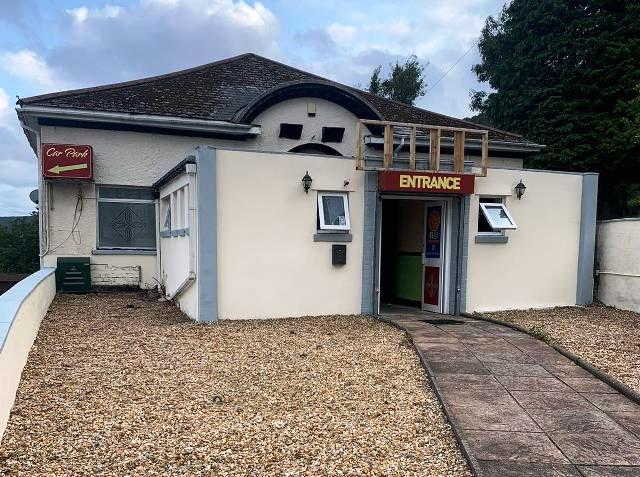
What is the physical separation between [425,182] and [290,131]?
18.3 ft

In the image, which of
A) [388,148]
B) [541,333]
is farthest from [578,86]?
[541,333]

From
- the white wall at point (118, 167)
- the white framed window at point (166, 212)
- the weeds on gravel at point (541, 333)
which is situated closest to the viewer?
the weeds on gravel at point (541, 333)

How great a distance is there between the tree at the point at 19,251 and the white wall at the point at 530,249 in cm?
1468

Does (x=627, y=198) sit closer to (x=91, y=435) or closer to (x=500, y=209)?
(x=500, y=209)

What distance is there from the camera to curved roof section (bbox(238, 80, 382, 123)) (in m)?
12.9

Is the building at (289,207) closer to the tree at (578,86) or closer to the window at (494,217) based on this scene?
the window at (494,217)

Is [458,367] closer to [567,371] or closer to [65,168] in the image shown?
[567,371]

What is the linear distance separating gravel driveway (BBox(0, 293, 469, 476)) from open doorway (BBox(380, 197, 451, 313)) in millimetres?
2821

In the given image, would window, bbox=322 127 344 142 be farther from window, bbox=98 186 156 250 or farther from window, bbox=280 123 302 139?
window, bbox=98 186 156 250

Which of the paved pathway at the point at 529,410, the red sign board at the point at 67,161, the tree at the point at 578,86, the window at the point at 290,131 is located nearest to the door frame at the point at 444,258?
the paved pathway at the point at 529,410

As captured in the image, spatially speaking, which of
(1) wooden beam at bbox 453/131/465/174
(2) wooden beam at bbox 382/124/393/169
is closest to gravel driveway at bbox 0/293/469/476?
(2) wooden beam at bbox 382/124/393/169

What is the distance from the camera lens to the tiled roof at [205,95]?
12.6 metres

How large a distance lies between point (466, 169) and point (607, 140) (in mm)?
12751

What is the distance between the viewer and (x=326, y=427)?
4223mm
